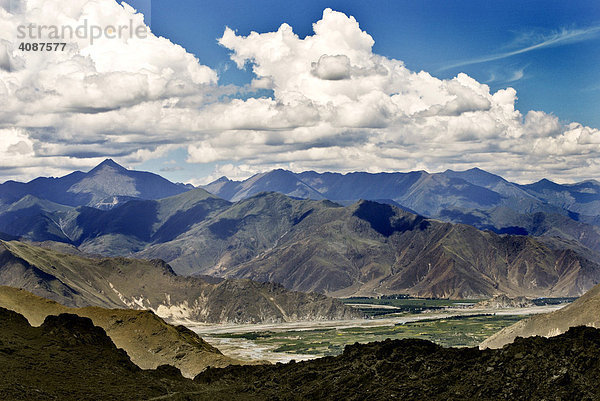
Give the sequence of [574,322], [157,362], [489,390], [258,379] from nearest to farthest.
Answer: [489,390] < [258,379] < [157,362] < [574,322]

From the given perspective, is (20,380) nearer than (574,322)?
Yes

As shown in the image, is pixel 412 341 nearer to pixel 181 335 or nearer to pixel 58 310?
pixel 181 335

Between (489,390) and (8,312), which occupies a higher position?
(8,312)

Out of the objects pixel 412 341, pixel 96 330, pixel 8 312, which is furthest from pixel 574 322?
pixel 8 312

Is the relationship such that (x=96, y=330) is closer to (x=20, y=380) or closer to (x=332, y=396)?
(x=20, y=380)

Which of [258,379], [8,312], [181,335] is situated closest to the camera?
[258,379]

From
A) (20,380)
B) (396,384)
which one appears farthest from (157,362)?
(396,384)
